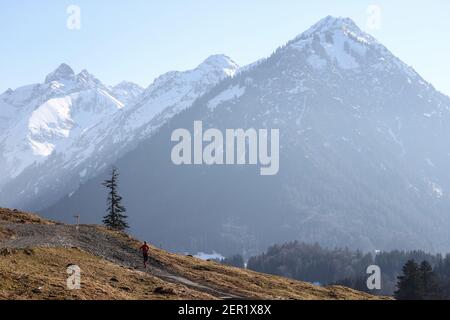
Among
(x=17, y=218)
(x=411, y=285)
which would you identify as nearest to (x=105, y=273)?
(x=17, y=218)

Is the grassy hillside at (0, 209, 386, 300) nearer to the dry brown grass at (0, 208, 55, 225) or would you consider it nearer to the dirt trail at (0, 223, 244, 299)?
the dirt trail at (0, 223, 244, 299)

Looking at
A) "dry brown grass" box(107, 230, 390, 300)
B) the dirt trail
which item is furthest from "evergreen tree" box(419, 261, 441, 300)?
the dirt trail

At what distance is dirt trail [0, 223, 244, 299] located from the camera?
52.0 meters

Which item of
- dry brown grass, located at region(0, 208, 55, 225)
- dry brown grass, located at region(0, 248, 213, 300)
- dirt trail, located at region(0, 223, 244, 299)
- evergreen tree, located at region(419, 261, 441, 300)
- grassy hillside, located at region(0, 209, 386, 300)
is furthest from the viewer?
evergreen tree, located at region(419, 261, 441, 300)

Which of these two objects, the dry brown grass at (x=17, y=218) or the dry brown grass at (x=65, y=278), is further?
the dry brown grass at (x=17, y=218)

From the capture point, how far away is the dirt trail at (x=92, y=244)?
52.0m

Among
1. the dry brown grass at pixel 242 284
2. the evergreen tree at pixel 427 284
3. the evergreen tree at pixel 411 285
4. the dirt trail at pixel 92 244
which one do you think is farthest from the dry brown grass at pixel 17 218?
the evergreen tree at pixel 427 284

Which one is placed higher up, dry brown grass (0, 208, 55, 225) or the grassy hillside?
dry brown grass (0, 208, 55, 225)

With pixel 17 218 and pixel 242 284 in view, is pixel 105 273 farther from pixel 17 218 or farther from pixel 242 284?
pixel 17 218

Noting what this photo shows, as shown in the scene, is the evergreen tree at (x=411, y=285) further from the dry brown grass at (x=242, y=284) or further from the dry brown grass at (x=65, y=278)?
the dry brown grass at (x=65, y=278)

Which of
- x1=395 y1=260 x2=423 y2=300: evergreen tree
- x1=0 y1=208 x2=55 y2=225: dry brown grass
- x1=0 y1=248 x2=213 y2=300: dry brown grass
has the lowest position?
x1=0 y1=248 x2=213 y2=300: dry brown grass
